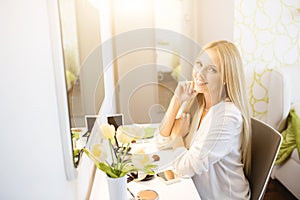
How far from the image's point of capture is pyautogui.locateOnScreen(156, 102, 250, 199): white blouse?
3.74 ft

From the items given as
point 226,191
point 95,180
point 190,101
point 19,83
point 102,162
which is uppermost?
point 19,83

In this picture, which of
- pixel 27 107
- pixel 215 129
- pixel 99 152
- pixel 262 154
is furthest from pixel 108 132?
pixel 262 154

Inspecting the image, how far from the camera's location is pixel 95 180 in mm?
1109

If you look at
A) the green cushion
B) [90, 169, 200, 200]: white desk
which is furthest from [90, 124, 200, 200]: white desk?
the green cushion

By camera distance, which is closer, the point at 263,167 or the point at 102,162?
the point at 102,162

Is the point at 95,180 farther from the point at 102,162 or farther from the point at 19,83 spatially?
the point at 19,83

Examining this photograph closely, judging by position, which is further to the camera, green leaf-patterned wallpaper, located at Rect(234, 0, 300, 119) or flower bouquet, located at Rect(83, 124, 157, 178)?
green leaf-patterned wallpaper, located at Rect(234, 0, 300, 119)

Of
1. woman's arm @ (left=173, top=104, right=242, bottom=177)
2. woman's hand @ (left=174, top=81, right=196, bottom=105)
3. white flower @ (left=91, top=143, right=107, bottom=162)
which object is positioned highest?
woman's hand @ (left=174, top=81, right=196, bottom=105)

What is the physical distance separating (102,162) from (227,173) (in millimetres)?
623

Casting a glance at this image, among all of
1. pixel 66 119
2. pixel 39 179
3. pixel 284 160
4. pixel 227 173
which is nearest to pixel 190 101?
pixel 227 173

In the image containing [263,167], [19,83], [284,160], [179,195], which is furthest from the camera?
[284,160]

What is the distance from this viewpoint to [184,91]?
112 cm

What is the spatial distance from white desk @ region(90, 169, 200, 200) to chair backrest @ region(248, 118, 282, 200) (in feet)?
0.92

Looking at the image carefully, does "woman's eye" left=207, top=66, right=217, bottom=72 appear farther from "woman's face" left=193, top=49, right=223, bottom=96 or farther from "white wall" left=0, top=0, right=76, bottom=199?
"white wall" left=0, top=0, right=76, bottom=199
